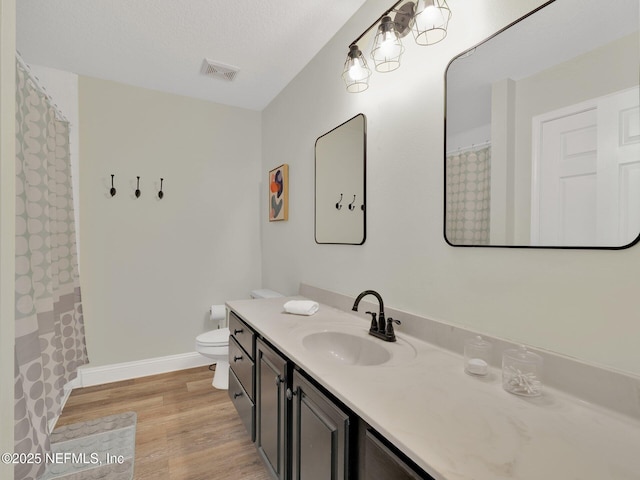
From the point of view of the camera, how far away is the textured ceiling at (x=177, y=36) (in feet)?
5.57

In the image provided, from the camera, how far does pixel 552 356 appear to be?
34.6 inches

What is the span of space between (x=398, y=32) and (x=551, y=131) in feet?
2.58

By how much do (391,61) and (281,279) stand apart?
1.85 m

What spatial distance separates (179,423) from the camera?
199 cm

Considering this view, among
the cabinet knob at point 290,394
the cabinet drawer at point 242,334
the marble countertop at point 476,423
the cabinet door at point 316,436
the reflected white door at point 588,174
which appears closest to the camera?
the marble countertop at point 476,423

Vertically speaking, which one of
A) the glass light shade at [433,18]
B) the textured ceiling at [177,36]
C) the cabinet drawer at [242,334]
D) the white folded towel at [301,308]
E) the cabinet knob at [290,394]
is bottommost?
the cabinet knob at [290,394]

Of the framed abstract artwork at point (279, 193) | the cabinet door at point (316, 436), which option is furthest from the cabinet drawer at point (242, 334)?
the framed abstract artwork at point (279, 193)

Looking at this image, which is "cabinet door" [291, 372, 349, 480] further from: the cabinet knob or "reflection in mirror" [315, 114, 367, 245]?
"reflection in mirror" [315, 114, 367, 245]

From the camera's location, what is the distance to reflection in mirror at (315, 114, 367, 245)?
1.67 meters

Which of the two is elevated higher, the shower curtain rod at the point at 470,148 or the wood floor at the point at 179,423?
the shower curtain rod at the point at 470,148

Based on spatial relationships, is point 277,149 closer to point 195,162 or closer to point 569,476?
point 195,162

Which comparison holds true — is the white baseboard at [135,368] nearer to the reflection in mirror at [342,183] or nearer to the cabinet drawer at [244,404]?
the cabinet drawer at [244,404]

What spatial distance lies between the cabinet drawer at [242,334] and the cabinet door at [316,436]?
0.48 meters

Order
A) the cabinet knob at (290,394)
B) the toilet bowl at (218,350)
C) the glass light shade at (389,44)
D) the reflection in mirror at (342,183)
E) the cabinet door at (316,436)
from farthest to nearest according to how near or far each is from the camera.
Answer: the toilet bowl at (218,350)
the reflection in mirror at (342,183)
the glass light shade at (389,44)
the cabinet knob at (290,394)
the cabinet door at (316,436)
